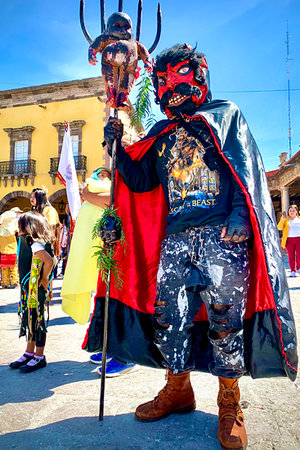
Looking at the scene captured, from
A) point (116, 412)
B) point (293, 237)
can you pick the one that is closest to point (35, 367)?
point (116, 412)

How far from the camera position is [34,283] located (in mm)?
2840

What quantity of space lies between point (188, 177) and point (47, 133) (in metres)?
19.2

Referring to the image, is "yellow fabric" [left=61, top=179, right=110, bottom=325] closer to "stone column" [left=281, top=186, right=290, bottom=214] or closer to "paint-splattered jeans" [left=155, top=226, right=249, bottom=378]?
"paint-splattered jeans" [left=155, top=226, right=249, bottom=378]

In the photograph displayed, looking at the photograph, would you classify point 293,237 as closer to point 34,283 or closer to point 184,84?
point 34,283

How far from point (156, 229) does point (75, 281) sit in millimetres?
792

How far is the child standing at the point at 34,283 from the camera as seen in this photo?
109 inches

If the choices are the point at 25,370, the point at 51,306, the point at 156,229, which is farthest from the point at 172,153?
the point at 51,306

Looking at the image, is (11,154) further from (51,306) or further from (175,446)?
(175,446)

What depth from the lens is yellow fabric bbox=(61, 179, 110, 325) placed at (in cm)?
265

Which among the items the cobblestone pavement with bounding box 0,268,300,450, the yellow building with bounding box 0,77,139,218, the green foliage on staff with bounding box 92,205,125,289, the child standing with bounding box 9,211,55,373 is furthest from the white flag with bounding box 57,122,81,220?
the yellow building with bounding box 0,77,139,218

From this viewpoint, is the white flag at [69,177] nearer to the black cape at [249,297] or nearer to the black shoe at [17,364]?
the black shoe at [17,364]

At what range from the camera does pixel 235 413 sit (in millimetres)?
1789

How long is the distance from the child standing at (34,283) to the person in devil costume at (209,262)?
0.74m

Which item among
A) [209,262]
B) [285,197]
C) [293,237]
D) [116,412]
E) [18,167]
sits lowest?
[116,412]
